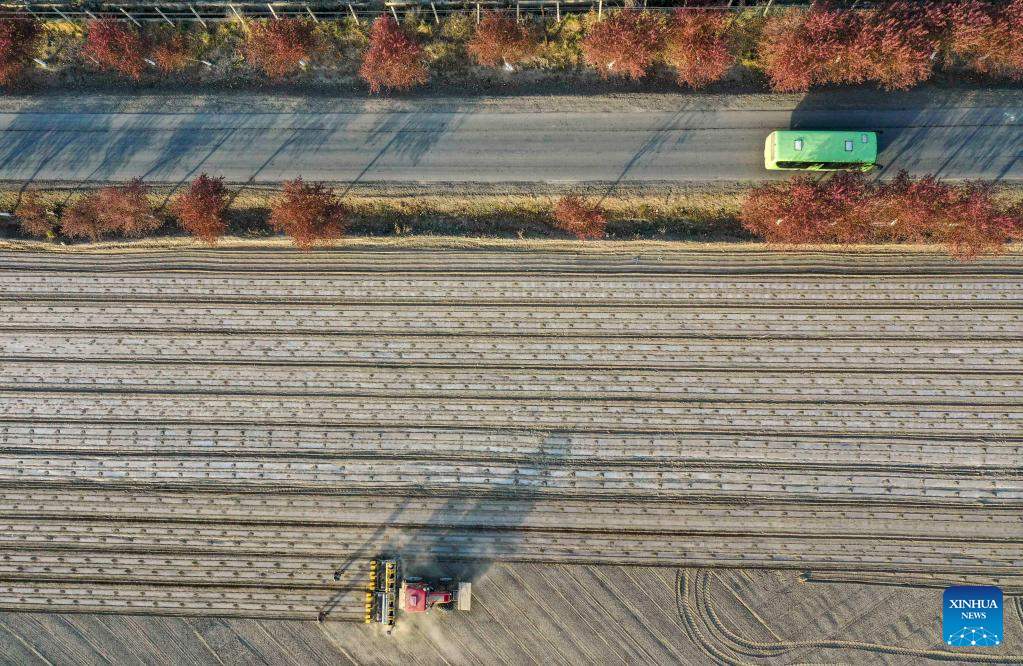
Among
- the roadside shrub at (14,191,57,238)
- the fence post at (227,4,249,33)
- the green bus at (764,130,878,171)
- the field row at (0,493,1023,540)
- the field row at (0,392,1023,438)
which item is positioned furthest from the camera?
the fence post at (227,4,249,33)

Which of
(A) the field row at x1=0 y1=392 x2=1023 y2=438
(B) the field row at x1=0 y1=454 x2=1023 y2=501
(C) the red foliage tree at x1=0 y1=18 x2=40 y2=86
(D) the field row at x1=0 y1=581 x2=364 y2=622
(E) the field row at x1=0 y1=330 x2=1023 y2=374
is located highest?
(C) the red foliage tree at x1=0 y1=18 x2=40 y2=86

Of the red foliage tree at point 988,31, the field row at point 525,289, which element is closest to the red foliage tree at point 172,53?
the field row at point 525,289

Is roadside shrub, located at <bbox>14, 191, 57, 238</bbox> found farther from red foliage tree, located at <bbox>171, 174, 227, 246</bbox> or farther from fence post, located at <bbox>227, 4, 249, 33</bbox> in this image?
fence post, located at <bbox>227, 4, 249, 33</bbox>

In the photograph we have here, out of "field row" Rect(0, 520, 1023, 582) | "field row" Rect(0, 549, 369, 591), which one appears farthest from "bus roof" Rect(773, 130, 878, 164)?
"field row" Rect(0, 549, 369, 591)

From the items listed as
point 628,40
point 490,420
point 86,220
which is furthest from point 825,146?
point 86,220

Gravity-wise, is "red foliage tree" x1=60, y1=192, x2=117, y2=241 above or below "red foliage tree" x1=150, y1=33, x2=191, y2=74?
below

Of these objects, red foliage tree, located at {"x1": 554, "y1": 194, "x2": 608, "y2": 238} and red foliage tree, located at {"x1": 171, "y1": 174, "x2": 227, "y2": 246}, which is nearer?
red foliage tree, located at {"x1": 554, "y1": 194, "x2": 608, "y2": 238}
